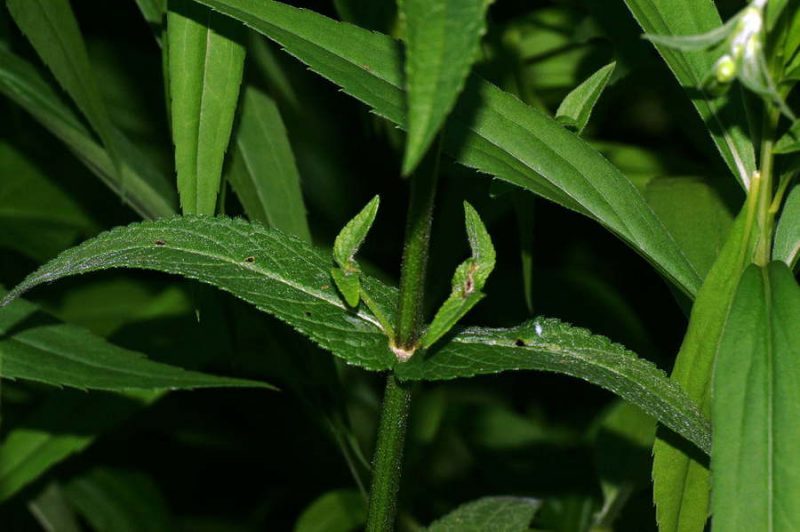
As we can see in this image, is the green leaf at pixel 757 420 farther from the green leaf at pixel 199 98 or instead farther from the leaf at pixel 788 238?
the green leaf at pixel 199 98

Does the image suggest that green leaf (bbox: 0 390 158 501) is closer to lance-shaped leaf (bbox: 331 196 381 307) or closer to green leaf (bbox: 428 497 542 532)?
green leaf (bbox: 428 497 542 532)

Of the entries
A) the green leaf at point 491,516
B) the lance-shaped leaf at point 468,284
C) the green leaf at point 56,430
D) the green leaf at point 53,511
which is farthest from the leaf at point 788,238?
the green leaf at point 53,511

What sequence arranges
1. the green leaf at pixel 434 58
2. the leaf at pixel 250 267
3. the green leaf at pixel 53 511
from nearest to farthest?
1. the green leaf at pixel 434 58
2. the leaf at pixel 250 267
3. the green leaf at pixel 53 511

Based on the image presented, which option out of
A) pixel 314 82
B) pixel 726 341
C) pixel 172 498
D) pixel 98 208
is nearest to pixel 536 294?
pixel 314 82

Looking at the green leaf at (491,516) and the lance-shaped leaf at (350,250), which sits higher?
the lance-shaped leaf at (350,250)

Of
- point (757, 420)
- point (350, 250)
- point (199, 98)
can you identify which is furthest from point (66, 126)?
point (757, 420)

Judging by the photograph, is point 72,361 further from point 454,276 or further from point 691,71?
point 691,71

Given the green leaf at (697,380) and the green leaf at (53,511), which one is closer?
the green leaf at (697,380)

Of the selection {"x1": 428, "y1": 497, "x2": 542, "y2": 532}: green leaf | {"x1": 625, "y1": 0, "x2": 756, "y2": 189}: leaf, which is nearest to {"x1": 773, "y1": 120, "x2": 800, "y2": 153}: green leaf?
{"x1": 625, "y1": 0, "x2": 756, "y2": 189}: leaf
